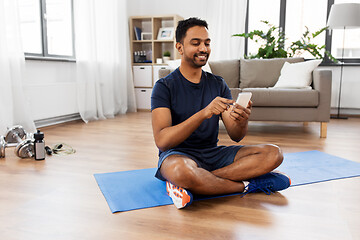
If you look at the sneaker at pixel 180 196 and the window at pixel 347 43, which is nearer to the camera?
the sneaker at pixel 180 196

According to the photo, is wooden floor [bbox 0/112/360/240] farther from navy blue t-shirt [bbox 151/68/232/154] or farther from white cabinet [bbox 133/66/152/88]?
white cabinet [bbox 133/66/152/88]

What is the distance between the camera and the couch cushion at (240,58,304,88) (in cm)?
370

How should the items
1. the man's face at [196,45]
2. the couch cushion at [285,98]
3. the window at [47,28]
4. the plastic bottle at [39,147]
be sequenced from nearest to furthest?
the man's face at [196,45] < the plastic bottle at [39,147] < the couch cushion at [285,98] < the window at [47,28]

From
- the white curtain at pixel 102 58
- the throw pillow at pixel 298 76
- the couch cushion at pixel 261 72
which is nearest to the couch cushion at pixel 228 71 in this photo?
the couch cushion at pixel 261 72

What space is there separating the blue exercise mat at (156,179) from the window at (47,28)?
7.09 ft

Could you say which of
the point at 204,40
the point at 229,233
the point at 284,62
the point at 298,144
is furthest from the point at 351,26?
the point at 229,233

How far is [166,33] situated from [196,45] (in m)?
3.73

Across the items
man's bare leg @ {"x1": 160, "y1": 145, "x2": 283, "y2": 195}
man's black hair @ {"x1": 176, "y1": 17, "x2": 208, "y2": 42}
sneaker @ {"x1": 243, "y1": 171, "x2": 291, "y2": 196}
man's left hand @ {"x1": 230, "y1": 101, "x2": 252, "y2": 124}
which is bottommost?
sneaker @ {"x1": 243, "y1": 171, "x2": 291, "y2": 196}

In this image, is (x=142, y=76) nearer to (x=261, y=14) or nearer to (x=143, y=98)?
(x=143, y=98)

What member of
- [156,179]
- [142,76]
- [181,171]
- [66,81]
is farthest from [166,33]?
[181,171]

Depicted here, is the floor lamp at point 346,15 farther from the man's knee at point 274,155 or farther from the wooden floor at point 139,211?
the man's knee at point 274,155

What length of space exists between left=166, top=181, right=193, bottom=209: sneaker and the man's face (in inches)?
21.6

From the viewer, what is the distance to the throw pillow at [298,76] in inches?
132

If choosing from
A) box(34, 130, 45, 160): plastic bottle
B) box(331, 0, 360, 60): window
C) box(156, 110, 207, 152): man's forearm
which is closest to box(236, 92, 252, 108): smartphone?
box(156, 110, 207, 152): man's forearm
